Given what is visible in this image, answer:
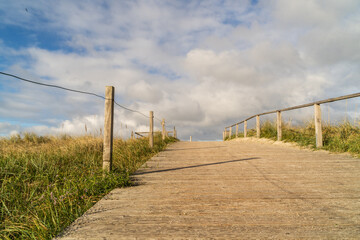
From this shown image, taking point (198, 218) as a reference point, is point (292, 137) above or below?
above

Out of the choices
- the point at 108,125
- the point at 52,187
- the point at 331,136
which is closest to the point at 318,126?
the point at 331,136

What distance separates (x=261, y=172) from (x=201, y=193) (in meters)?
1.63

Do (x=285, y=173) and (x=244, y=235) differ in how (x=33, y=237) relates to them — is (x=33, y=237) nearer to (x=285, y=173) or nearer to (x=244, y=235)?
(x=244, y=235)

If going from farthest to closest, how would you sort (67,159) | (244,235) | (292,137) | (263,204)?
(292,137), (67,159), (263,204), (244,235)

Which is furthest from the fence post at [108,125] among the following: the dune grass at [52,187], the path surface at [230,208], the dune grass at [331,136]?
the dune grass at [331,136]

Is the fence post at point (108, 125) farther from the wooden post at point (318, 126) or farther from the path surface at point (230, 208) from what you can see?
the wooden post at point (318, 126)

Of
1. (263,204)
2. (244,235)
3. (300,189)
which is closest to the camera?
(244,235)

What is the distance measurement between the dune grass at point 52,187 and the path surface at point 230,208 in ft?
0.89

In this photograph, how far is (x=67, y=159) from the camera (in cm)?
539

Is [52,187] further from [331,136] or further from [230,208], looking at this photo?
[331,136]

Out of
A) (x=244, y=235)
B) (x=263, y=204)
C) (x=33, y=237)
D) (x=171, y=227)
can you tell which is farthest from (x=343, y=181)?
(x=33, y=237)

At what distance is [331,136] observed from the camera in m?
6.90

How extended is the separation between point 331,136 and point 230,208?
628 cm

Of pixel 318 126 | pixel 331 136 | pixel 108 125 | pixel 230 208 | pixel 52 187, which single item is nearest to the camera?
pixel 230 208
